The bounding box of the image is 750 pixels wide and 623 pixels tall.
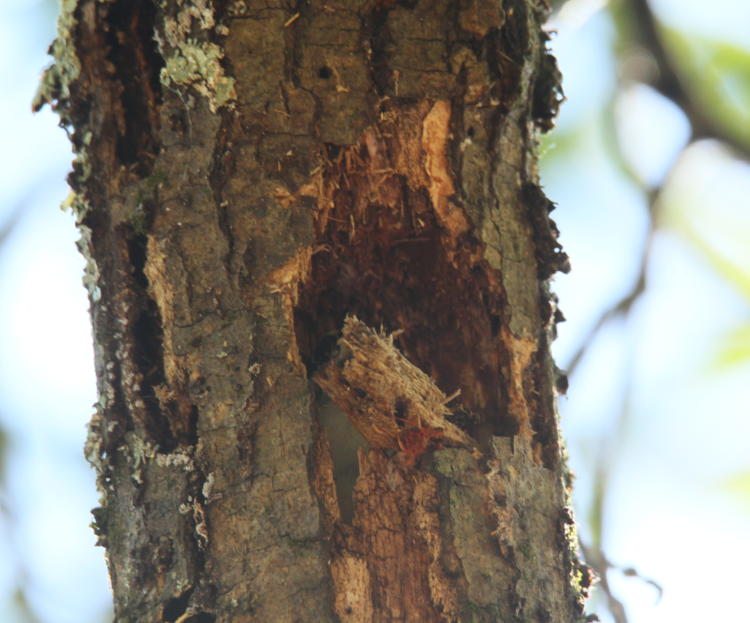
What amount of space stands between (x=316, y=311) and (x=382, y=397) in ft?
0.46

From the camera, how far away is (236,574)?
958mm

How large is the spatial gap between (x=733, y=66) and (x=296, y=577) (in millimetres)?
1788

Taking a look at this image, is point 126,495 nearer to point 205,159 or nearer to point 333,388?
point 333,388

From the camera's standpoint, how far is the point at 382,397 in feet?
3.43

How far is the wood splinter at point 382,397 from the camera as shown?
1.03 metres

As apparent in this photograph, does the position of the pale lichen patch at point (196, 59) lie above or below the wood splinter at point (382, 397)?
above

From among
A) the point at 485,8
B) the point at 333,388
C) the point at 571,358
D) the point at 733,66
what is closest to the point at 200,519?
the point at 333,388

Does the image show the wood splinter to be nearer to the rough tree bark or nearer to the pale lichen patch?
the rough tree bark

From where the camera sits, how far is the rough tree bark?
99 cm

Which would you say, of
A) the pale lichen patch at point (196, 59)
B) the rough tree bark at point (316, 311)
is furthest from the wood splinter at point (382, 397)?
the pale lichen patch at point (196, 59)

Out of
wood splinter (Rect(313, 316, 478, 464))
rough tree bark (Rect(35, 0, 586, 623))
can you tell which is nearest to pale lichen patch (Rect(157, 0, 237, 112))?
rough tree bark (Rect(35, 0, 586, 623))

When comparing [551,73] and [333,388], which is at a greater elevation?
[551,73]

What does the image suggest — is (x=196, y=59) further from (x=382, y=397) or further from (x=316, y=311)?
(x=382, y=397)

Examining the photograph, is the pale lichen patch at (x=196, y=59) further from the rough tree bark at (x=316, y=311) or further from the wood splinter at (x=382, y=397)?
the wood splinter at (x=382, y=397)
